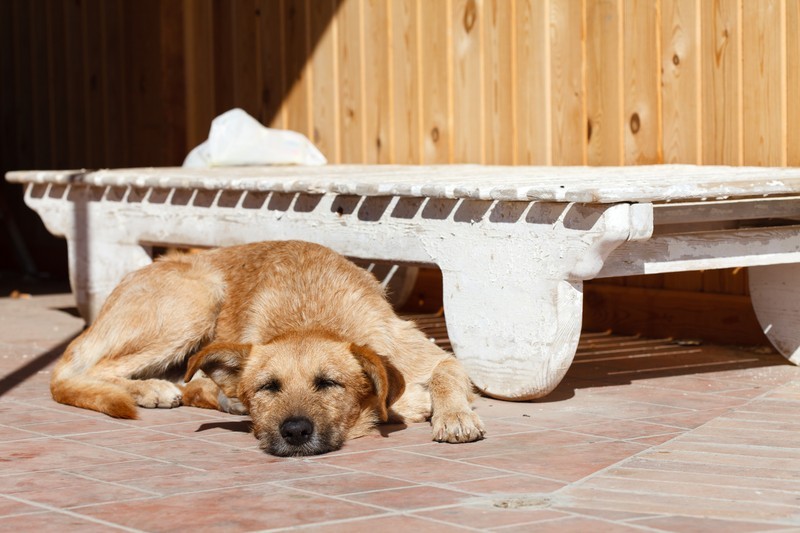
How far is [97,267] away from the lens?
779 centimetres

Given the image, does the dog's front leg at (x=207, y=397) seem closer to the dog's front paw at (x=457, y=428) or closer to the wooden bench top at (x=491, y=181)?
the dog's front paw at (x=457, y=428)

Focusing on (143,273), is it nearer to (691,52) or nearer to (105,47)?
(691,52)

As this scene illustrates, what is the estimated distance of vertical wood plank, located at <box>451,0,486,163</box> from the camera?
7.77m

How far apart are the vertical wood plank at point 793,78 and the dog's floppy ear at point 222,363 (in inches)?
115

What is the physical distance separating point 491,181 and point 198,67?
4.95 m

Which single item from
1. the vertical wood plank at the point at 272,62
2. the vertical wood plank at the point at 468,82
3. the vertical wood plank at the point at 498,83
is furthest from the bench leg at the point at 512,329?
the vertical wood plank at the point at 272,62

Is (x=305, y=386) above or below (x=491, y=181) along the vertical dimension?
below

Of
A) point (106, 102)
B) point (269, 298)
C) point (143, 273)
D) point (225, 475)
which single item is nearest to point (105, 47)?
point (106, 102)

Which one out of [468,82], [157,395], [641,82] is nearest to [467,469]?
[157,395]

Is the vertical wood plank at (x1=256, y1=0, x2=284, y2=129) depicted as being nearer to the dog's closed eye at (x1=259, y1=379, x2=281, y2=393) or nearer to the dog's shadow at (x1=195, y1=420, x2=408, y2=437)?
the dog's shadow at (x1=195, y1=420, x2=408, y2=437)

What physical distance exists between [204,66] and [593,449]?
6.36 meters

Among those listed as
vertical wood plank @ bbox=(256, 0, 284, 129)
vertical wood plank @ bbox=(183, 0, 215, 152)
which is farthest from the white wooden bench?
vertical wood plank @ bbox=(183, 0, 215, 152)

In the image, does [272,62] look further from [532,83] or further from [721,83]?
[721,83]

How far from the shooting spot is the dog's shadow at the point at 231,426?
4.95m
